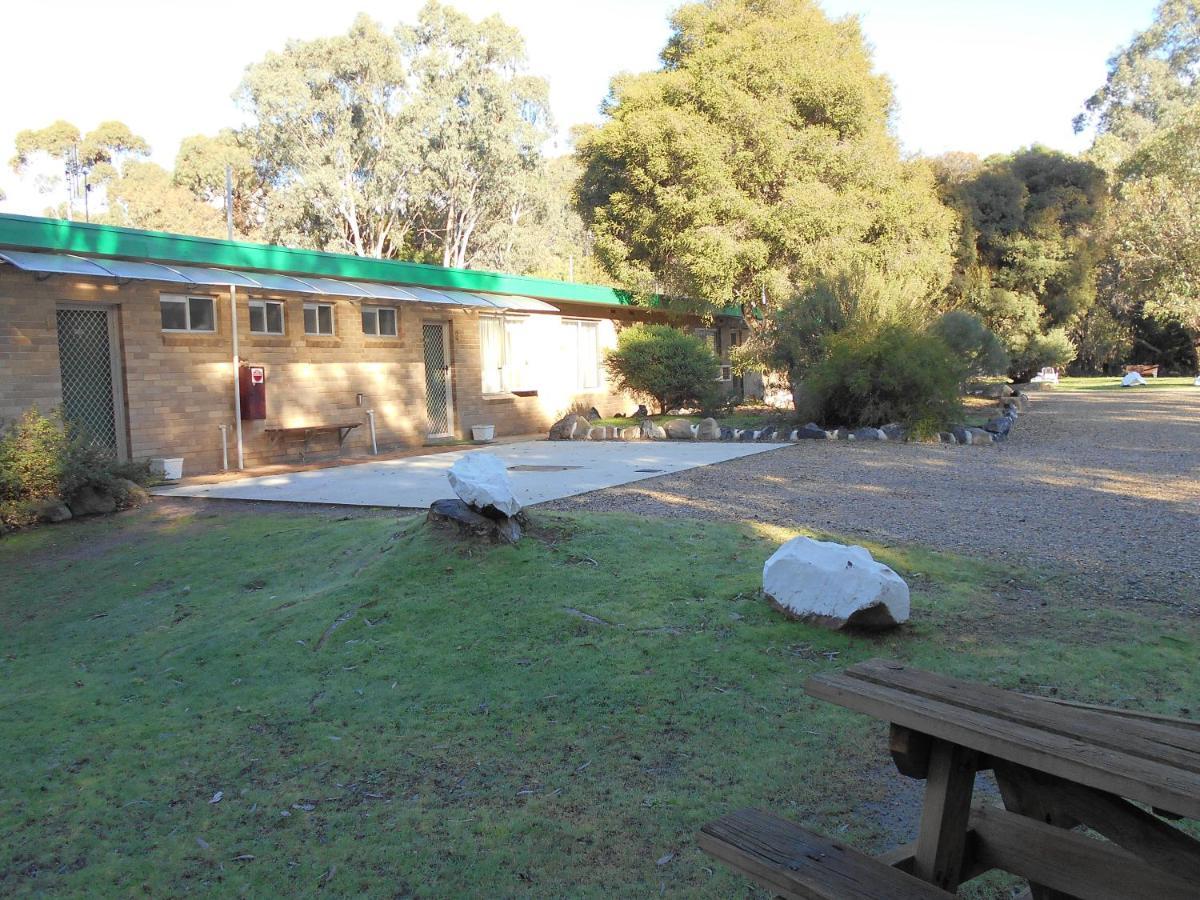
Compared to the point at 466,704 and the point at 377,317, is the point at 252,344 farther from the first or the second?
the point at 466,704

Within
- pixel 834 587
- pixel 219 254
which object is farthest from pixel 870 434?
pixel 834 587

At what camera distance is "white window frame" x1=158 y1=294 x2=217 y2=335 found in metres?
12.6

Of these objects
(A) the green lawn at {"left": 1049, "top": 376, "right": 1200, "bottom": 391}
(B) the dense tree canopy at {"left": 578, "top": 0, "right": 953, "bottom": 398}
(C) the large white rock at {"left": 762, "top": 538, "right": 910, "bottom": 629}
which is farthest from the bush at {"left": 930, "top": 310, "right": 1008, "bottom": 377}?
(A) the green lawn at {"left": 1049, "top": 376, "right": 1200, "bottom": 391}

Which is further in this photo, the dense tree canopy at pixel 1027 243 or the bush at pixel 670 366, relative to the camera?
the dense tree canopy at pixel 1027 243

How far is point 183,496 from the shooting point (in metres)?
10.6

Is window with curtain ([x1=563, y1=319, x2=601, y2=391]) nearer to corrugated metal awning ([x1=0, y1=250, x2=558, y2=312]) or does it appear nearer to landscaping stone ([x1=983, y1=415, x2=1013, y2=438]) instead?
corrugated metal awning ([x1=0, y1=250, x2=558, y2=312])

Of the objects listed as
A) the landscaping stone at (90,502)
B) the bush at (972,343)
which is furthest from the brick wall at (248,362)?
the bush at (972,343)

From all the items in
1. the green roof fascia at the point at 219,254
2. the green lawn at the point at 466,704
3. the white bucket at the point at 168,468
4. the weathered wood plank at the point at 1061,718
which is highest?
the green roof fascia at the point at 219,254

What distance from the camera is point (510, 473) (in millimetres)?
11953

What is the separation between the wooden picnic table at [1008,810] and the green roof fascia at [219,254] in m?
11.0

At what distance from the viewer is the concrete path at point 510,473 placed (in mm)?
10102

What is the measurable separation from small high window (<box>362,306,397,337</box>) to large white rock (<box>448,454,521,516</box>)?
10.0 metres

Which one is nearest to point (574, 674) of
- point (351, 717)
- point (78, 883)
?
point (351, 717)

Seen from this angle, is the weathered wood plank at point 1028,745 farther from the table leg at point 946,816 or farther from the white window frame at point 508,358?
the white window frame at point 508,358
